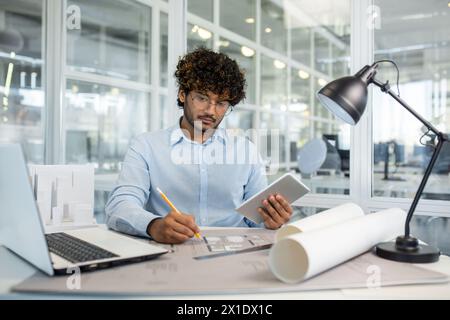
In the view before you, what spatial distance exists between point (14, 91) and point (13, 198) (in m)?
2.16

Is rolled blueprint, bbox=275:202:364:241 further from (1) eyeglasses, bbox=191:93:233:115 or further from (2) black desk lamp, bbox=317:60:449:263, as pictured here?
(1) eyeglasses, bbox=191:93:233:115

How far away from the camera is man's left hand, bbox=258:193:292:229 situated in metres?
1.28

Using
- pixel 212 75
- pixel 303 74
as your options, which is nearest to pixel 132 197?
pixel 212 75

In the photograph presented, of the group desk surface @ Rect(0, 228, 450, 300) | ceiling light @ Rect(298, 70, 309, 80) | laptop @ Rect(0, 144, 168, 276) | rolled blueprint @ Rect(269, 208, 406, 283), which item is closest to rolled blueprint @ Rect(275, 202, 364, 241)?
rolled blueprint @ Rect(269, 208, 406, 283)

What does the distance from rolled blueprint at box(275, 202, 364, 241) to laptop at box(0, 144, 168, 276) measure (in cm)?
31

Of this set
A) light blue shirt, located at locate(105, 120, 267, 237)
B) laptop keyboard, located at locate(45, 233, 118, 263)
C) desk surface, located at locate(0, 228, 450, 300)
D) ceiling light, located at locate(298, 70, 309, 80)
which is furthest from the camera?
ceiling light, located at locate(298, 70, 309, 80)

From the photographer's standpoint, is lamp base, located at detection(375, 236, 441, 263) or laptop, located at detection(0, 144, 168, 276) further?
lamp base, located at detection(375, 236, 441, 263)

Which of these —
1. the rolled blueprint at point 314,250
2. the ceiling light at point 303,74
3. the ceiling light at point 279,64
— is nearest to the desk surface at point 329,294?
the rolled blueprint at point 314,250

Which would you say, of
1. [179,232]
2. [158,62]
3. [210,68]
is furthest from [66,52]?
[179,232]

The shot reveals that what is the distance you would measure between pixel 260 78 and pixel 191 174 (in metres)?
2.54

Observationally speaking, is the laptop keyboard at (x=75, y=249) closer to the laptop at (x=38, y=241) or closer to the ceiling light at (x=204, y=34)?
the laptop at (x=38, y=241)

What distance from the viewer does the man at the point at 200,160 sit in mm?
1597

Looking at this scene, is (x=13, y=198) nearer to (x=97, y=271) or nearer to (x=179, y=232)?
(x=97, y=271)

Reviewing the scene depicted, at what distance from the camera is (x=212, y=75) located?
5.51 ft
